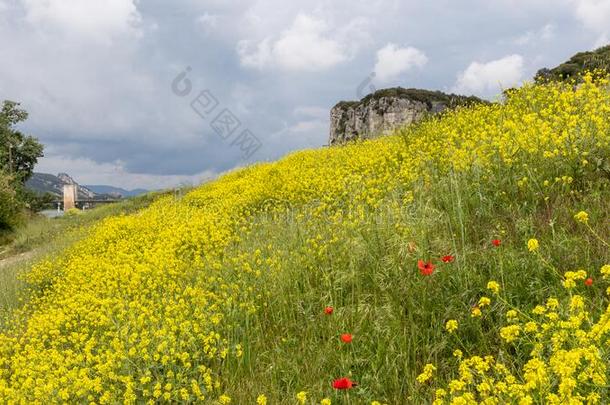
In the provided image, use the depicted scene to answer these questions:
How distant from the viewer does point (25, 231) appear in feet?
64.1

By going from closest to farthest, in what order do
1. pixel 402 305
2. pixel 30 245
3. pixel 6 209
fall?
1. pixel 402 305
2. pixel 30 245
3. pixel 6 209

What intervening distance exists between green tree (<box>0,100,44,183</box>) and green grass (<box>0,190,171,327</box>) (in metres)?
13.3

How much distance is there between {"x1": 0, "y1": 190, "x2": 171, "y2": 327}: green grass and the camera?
9.58m

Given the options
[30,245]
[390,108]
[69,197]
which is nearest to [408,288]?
[30,245]

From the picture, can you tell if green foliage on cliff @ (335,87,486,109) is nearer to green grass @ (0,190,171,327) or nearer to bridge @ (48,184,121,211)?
green grass @ (0,190,171,327)

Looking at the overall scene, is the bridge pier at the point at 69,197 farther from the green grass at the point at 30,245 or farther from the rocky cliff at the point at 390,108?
the rocky cliff at the point at 390,108

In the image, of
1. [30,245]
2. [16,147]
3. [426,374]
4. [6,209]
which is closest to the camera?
[426,374]

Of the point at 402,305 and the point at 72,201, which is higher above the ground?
the point at 72,201

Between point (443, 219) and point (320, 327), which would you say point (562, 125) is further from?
point (320, 327)

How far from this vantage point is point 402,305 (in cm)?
418

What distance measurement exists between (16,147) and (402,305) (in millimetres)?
36346

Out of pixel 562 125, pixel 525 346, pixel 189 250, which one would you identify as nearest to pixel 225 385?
pixel 525 346

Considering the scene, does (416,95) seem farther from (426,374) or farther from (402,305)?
(426,374)

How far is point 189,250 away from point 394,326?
5.03 metres
